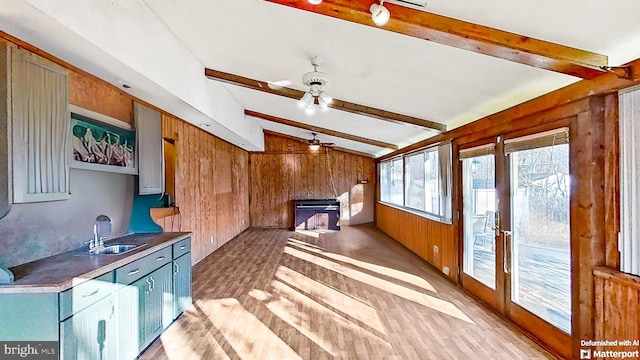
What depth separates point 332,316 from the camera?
11.2 ft

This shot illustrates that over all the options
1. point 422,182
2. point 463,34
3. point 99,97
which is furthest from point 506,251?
point 99,97

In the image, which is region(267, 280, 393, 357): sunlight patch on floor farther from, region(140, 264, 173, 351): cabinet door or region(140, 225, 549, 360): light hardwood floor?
region(140, 264, 173, 351): cabinet door

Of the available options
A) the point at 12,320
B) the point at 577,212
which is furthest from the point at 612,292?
the point at 12,320

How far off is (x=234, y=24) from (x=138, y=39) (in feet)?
2.51

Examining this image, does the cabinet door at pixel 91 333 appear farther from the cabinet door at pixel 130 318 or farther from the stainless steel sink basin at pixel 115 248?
the stainless steel sink basin at pixel 115 248

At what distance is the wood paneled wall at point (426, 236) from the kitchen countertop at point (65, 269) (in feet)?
12.0

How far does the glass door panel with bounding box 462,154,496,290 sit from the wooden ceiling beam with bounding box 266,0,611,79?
5.19ft

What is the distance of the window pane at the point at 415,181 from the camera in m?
6.51

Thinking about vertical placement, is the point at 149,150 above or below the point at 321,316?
above

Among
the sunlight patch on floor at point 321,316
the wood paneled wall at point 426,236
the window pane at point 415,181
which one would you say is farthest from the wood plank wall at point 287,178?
the sunlight patch on floor at point 321,316

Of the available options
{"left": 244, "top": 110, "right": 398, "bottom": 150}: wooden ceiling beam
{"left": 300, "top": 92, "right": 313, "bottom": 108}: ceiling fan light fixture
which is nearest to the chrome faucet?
{"left": 300, "top": 92, "right": 313, "bottom": 108}: ceiling fan light fixture

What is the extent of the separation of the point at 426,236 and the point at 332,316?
2.85 meters

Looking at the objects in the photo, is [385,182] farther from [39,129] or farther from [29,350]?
[29,350]

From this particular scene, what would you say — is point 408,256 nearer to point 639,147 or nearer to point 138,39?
point 639,147
